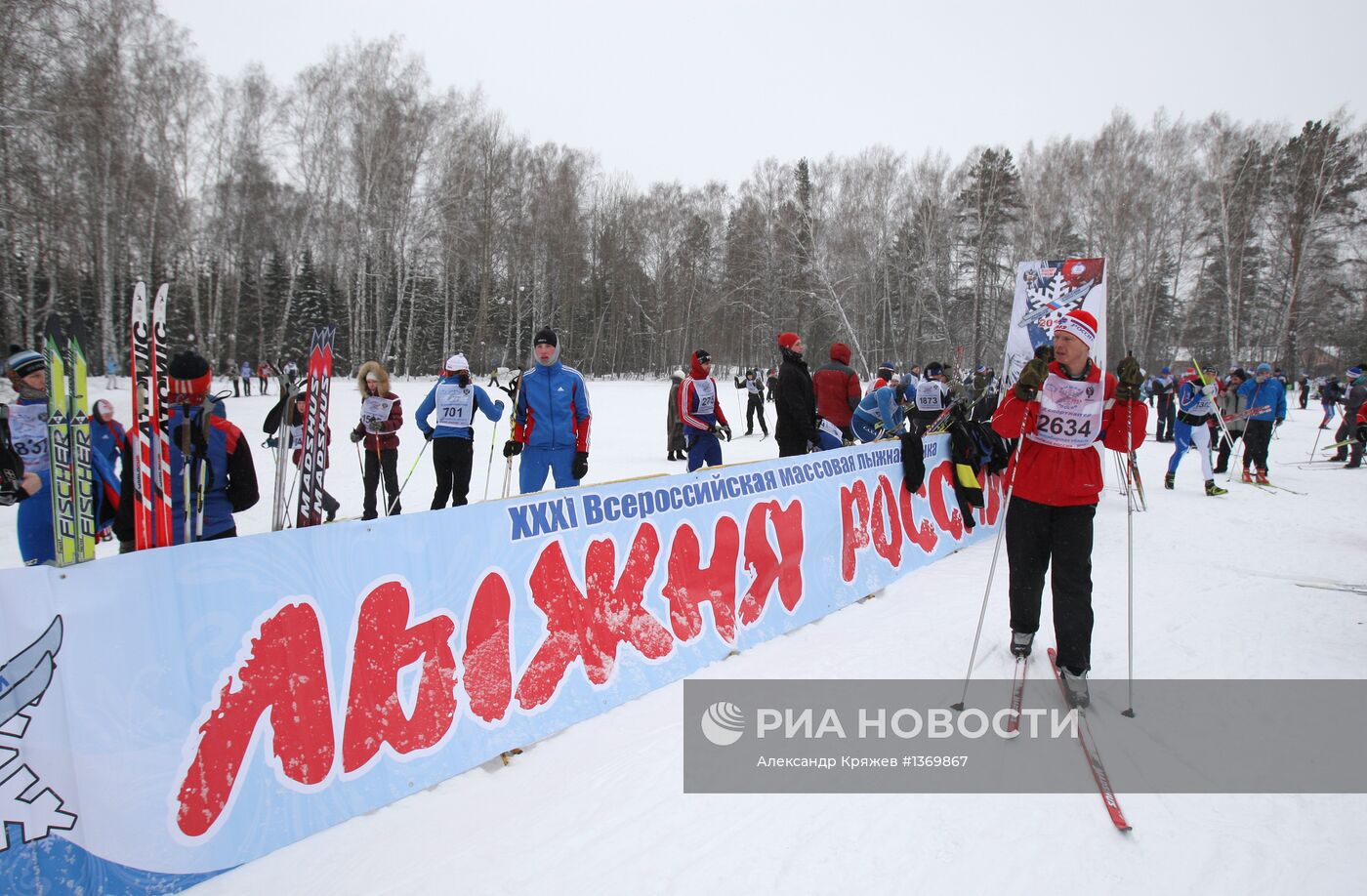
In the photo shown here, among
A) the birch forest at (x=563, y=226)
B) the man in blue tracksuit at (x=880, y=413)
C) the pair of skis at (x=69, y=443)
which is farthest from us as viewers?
the birch forest at (x=563, y=226)

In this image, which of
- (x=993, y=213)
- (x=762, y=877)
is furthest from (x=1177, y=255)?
(x=762, y=877)

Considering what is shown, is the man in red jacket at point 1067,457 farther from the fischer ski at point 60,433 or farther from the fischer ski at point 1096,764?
the fischer ski at point 60,433

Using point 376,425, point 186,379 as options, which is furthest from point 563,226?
point 186,379

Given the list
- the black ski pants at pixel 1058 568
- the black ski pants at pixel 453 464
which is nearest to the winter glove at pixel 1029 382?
the black ski pants at pixel 1058 568

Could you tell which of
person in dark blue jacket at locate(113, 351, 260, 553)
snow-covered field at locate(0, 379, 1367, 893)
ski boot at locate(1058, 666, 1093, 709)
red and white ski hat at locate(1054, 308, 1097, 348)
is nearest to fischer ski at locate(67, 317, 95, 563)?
person in dark blue jacket at locate(113, 351, 260, 553)

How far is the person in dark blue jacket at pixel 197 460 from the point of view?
2.98m

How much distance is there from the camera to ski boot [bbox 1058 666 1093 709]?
3.34 meters

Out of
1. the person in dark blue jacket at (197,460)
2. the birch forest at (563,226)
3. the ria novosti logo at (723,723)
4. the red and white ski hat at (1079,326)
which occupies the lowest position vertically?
the ria novosti logo at (723,723)

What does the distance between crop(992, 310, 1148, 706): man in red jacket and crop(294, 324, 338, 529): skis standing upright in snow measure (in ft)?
12.1

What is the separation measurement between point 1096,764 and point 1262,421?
10.5m

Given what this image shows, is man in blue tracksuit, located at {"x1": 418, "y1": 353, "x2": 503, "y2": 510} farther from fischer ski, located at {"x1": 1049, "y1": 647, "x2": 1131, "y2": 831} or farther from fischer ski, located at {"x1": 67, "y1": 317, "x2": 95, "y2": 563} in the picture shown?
fischer ski, located at {"x1": 1049, "y1": 647, "x2": 1131, "y2": 831}

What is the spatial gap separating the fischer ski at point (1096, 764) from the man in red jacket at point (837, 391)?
4524mm

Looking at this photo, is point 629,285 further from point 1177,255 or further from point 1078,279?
point 1078,279

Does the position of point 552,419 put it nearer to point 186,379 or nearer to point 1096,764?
point 186,379
